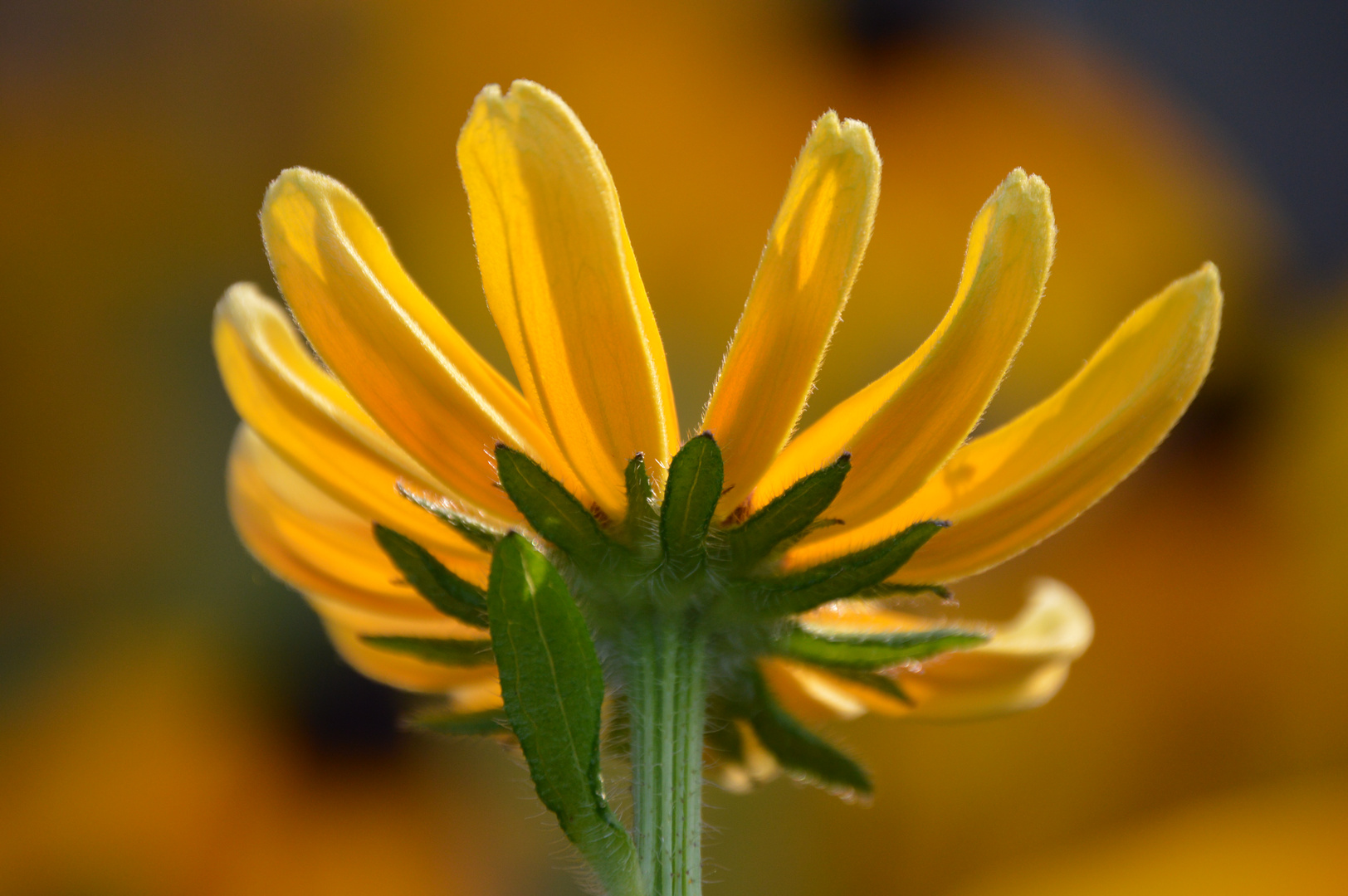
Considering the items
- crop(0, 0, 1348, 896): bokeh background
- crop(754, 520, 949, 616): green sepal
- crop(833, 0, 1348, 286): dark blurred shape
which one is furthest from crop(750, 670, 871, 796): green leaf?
crop(833, 0, 1348, 286): dark blurred shape

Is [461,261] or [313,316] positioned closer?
[313,316]

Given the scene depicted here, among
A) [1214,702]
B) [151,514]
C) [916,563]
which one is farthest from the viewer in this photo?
[1214,702]

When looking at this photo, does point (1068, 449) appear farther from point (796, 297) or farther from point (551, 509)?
point (551, 509)

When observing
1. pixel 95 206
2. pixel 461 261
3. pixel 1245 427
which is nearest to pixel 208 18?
pixel 95 206

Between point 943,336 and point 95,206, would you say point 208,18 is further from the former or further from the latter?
point 943,336

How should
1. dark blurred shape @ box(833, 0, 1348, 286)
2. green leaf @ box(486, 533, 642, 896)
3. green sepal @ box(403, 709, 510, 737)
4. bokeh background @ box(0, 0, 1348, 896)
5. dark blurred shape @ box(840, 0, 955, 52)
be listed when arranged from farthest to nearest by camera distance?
dark blurred shape @ box(840, 0, 955, 52), dark blurred shape @ box(833, 0, 1348, 286), bokeh background @ box(0, 0, 1348, 896), green sepal @ box(403, 709, 510, 737), green leaf @ box(486, 533, 642, 896)

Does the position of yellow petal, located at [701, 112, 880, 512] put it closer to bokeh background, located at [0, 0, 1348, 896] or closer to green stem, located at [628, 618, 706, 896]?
green stem, located at [628, 618, 706, 896]

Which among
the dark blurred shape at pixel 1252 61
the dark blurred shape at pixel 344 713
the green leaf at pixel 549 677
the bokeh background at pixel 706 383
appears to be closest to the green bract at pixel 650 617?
the green leaf at pixel 549 677

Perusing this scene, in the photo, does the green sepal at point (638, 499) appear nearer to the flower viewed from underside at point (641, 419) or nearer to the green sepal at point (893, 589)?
the flower viewed from underside at point (641, 419)
